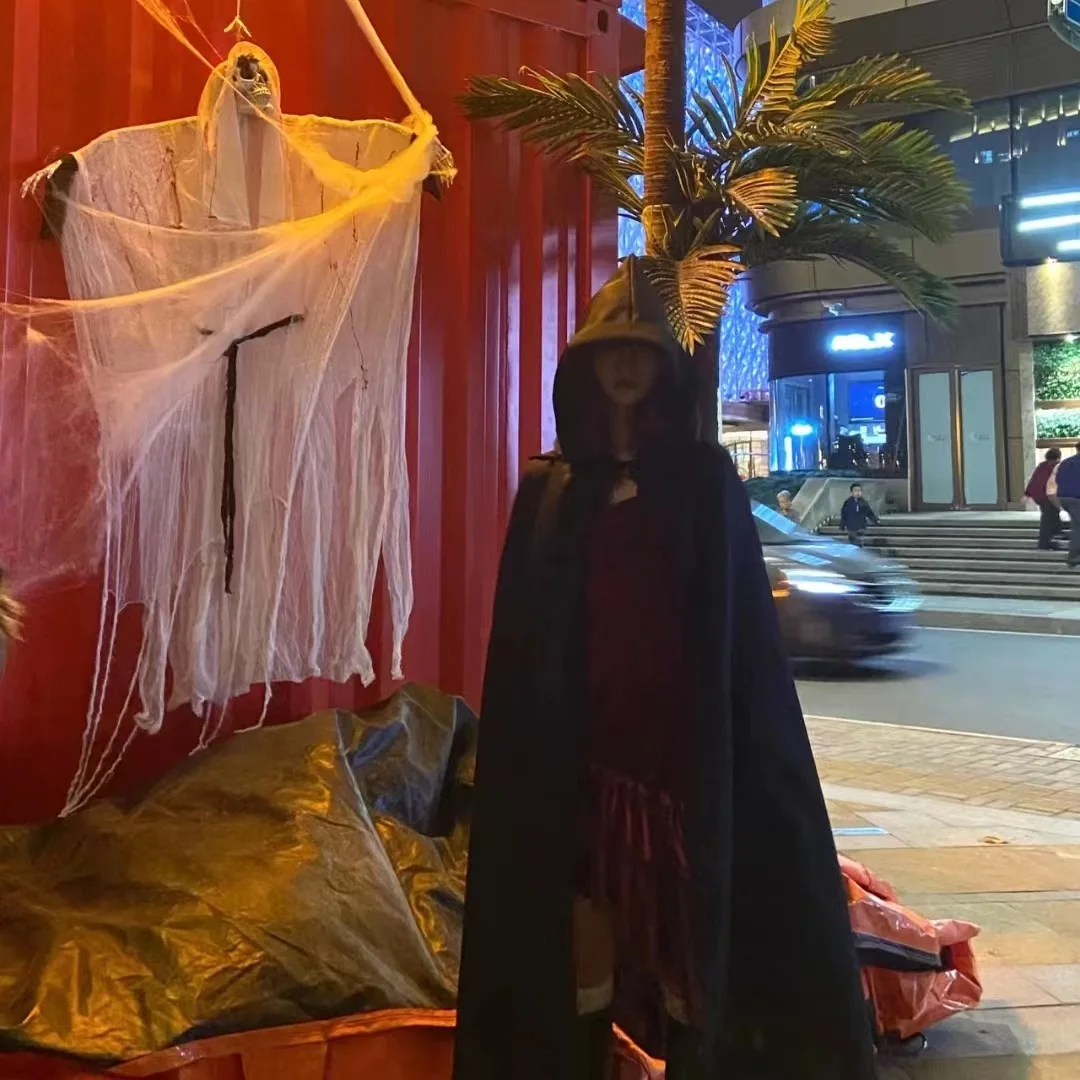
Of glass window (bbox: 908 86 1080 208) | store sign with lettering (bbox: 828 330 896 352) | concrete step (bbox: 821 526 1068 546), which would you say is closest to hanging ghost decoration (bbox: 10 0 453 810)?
concrete step (bbox: 821 526 1068 546)

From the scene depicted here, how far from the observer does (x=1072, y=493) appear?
42.1 ft

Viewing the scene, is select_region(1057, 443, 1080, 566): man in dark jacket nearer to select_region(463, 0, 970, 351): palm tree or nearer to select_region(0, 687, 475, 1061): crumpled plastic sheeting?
select_region(463, 0, 970, 351): palm tree

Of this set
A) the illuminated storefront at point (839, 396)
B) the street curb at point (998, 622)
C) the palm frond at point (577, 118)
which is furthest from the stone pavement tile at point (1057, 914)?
the illuminated storefront at point (839, 396)

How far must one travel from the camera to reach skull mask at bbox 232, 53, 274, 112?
2.52 metres

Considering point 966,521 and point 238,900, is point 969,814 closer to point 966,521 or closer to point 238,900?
point 238,900

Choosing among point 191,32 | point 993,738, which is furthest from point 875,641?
point 191,32

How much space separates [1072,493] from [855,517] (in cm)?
356

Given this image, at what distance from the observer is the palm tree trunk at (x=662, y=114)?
10.7 feet

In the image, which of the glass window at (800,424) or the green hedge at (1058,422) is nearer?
the green hedge at (1058,422)

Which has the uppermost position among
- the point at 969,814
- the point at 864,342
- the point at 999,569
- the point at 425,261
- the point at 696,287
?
the point at 864,342

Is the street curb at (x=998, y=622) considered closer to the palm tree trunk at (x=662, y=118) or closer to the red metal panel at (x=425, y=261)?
the red metal panel at (x=425, y=261)

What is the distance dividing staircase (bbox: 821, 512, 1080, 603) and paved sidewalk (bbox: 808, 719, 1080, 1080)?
779cm

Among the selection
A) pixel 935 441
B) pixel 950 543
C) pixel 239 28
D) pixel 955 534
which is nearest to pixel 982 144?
pixel 935 441

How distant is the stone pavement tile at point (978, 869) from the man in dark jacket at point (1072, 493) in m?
9.83
